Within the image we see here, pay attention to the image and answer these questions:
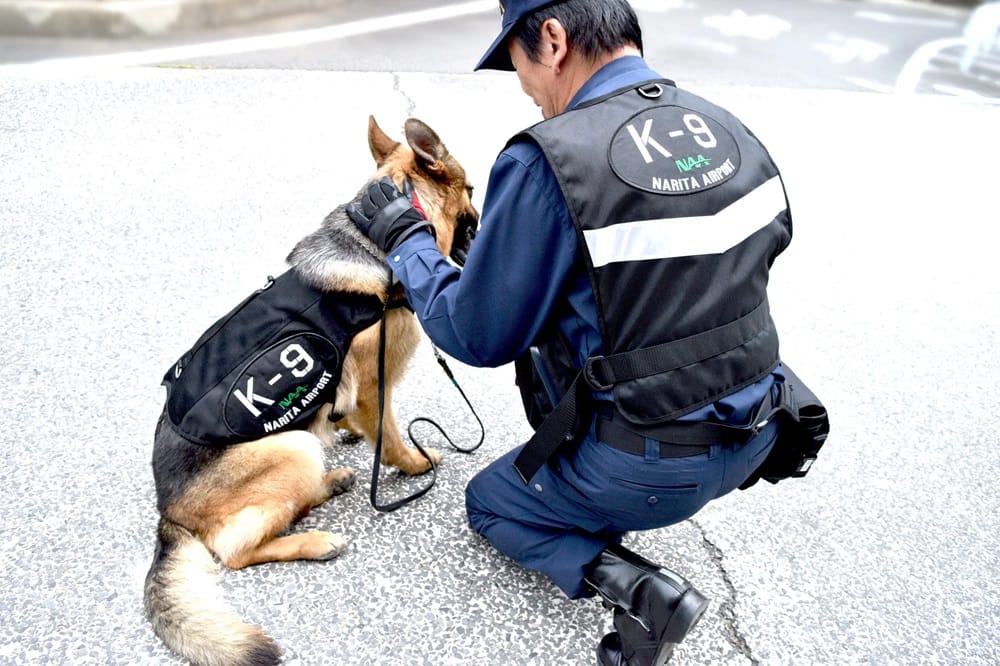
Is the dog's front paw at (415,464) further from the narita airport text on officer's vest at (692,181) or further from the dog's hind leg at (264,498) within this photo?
the narita airport text on officer's vest at (692,181)

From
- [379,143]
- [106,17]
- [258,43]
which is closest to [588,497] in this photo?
[379,143]

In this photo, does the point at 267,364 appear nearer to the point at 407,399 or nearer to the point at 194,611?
the point at 194,611

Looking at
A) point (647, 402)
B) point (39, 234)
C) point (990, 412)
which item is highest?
point (647, 402)

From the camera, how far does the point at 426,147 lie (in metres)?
2.26

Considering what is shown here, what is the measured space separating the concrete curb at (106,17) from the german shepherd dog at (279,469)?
5.40 meters

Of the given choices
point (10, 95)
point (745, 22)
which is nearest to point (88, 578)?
point (10, 95)

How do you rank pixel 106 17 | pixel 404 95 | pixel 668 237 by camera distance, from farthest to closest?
pixel 106 17 → pixel 404 95 → pixel 668 237

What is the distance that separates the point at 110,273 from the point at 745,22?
8886 mm

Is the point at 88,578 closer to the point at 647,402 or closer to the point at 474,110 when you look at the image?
the point at 647,402

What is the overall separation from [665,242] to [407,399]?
1.67 m

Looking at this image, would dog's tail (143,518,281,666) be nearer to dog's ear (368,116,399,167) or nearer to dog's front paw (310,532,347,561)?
dog's front paw (310,532,347,561)

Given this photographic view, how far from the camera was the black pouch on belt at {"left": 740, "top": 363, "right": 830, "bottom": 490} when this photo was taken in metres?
2.02

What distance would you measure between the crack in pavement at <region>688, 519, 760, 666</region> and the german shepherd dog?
3.87ft

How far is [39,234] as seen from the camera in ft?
12.3
